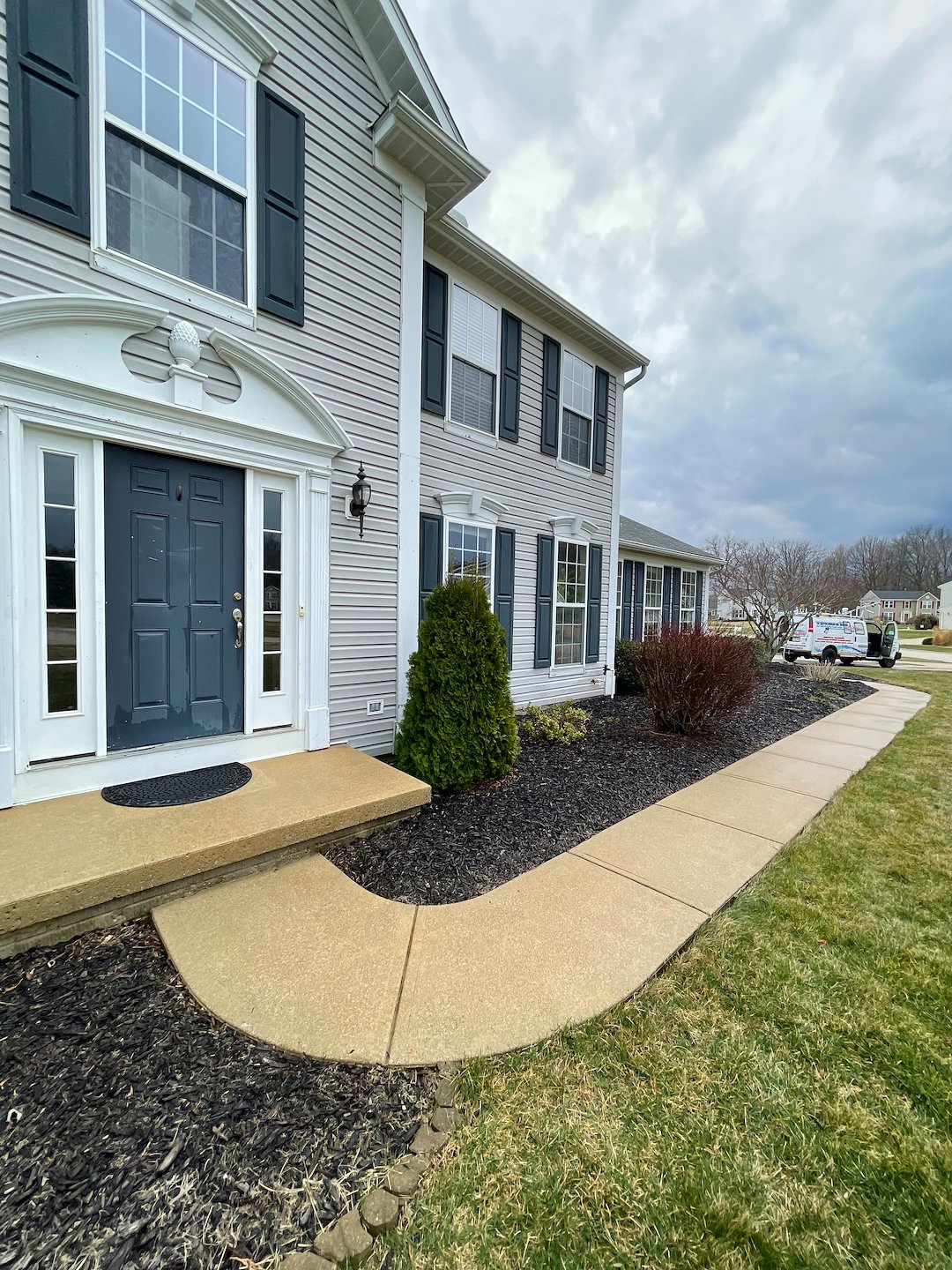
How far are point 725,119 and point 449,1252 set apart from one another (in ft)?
41.7

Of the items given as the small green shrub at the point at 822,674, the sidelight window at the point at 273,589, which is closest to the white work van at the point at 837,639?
the small green shrub at the point at 822,674

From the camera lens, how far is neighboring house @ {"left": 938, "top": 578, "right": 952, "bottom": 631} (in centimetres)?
4497

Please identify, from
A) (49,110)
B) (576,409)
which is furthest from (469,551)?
(49,110)

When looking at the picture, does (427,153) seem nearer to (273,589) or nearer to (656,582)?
(273,589)

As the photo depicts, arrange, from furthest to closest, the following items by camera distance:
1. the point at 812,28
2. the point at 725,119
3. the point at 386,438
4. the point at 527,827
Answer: the point at 725,119
the point at 812,28
the point at 386,438
the point at 527,827

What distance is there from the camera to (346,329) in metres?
4.35

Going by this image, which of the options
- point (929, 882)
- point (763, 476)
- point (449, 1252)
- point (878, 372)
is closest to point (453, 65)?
point (929, 882)

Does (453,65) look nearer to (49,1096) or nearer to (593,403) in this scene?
(593,403)

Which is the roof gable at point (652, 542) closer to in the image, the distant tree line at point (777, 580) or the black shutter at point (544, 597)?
the distant tree line at point (777, 580)

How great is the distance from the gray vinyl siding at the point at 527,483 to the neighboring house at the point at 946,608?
178ft

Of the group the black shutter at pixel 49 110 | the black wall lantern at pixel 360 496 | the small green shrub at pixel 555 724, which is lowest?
the small green shrub at pixel 555 724

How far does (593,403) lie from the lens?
306 inches

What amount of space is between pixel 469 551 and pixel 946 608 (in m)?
58.1

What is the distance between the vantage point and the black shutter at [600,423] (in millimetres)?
7816
